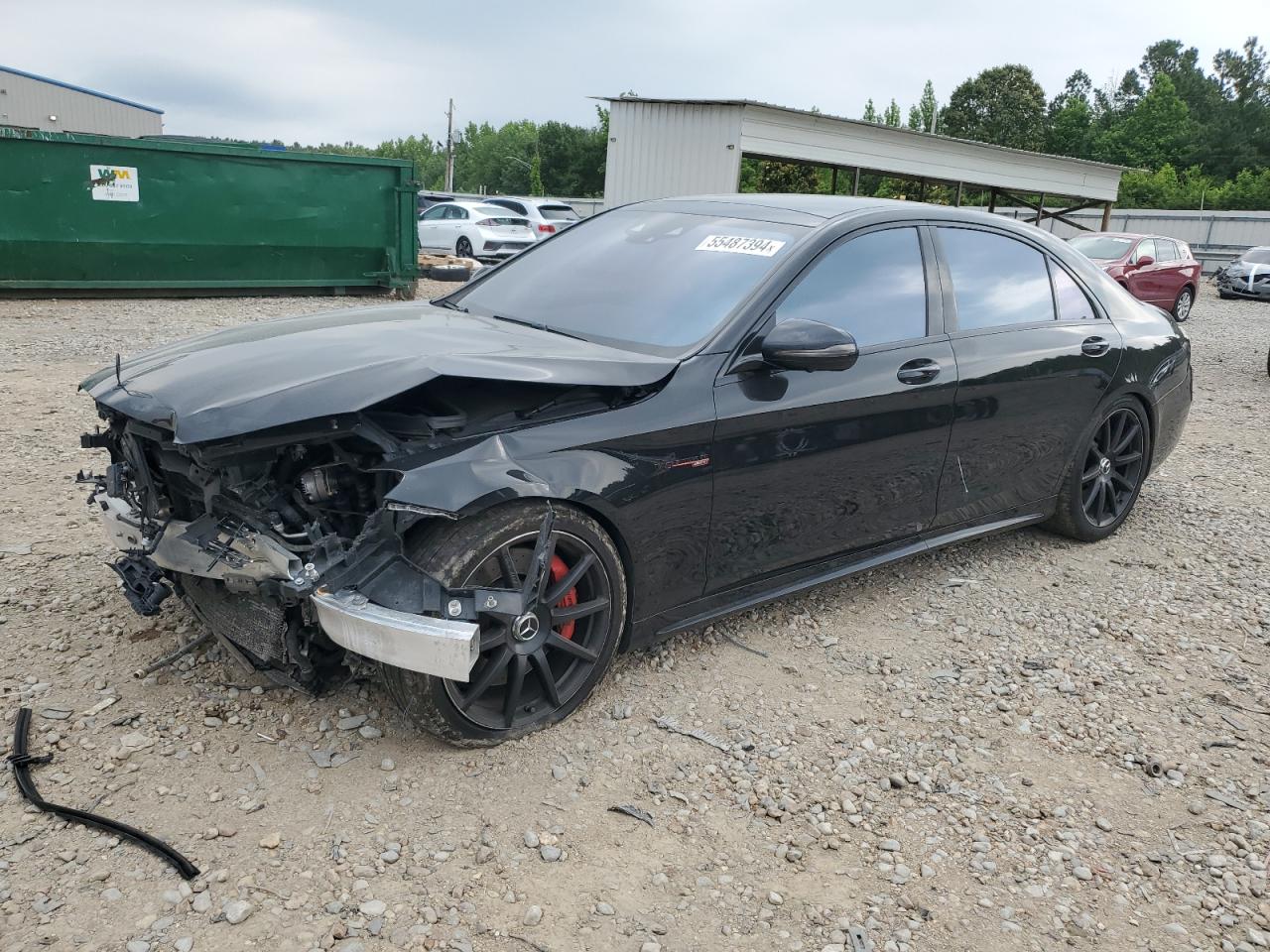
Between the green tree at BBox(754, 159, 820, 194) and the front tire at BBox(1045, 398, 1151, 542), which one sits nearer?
the front tire at BBox(1045, 398, 1151, 542)

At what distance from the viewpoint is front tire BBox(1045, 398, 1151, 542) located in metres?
4.76

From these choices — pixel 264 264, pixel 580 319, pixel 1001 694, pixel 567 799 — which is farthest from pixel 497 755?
pixel 264 264

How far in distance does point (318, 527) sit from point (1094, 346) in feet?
12.0

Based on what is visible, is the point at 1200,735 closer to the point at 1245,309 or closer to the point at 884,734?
the point at 884,734

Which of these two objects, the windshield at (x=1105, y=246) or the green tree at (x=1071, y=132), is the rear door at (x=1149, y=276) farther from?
the green tree at (x=1071, y=132)

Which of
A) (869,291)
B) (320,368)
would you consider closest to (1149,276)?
(869,291)

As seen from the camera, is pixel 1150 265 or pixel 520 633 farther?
pixel 1150 265

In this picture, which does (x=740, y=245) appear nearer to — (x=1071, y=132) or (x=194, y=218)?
(x=194, y=218)

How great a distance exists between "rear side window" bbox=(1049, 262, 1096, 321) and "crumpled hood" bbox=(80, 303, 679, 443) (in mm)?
2397

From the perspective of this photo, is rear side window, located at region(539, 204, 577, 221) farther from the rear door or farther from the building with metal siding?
the building with metal siding

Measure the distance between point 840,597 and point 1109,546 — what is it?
5.74ft

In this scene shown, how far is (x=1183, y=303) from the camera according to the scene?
17719 millimetres

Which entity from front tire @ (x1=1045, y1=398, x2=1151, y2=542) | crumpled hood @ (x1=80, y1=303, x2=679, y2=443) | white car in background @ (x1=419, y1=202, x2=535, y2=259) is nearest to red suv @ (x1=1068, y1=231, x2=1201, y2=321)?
white car in background @ (x1=419, y1=202, x2=535, y2=259)

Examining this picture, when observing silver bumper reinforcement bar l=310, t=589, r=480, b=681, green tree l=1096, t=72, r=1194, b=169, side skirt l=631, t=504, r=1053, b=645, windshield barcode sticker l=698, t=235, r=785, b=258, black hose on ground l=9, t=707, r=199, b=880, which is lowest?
black hose on ground l=9, t=707, r=199, b=880
